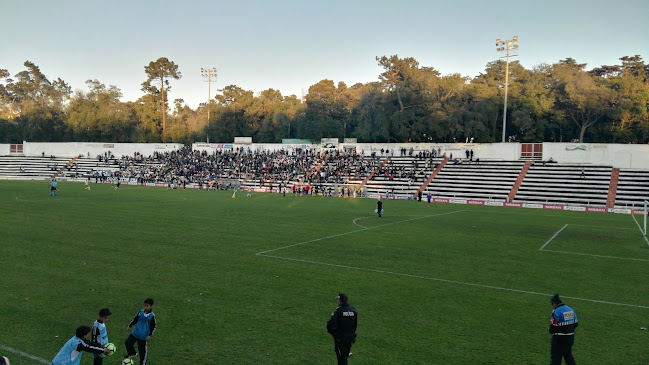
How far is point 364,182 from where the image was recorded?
51.2m

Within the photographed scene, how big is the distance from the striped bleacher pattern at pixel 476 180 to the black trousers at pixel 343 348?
3806cm

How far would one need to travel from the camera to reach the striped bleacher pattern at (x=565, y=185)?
4034 cm

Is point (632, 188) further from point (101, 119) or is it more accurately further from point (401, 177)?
point (101, 119)

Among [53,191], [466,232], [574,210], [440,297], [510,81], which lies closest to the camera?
[440,297]

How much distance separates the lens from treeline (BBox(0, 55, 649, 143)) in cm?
5747

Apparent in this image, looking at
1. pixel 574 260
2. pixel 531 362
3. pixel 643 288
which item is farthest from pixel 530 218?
pixel 531 362

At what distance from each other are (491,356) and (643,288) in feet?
25.4

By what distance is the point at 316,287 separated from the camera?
1280 centimetres

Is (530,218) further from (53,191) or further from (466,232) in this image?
(53,191)

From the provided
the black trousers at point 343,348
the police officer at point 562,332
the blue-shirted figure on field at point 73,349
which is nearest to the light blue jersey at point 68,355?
the blue-shirted figure on field at point 73,349

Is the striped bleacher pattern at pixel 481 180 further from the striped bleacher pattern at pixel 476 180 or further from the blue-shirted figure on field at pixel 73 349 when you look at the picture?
the blue-shirted figure on field at pixel 73 349

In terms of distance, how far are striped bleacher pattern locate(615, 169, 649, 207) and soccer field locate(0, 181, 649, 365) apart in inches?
597

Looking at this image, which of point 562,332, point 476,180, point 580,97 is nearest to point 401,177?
point 476,180

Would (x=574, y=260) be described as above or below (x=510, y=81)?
below
